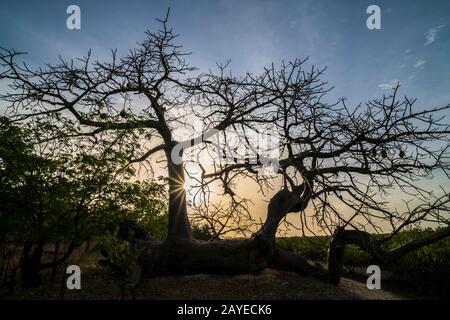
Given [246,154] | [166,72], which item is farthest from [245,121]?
[166,72]

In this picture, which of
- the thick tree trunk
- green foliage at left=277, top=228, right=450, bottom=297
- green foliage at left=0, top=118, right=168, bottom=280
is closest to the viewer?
green foliage at left=0, top=118, right=168, bottom=280

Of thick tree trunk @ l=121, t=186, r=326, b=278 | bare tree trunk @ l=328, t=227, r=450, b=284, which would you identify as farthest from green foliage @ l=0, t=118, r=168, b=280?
bare tree trunk @ l=328, t=227, r=450, b=284

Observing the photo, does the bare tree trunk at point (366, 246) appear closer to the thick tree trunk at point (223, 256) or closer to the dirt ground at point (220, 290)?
the dirt ground at point (220, 290)

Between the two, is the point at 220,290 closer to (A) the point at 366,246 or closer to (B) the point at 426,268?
(A) the point at 366,246

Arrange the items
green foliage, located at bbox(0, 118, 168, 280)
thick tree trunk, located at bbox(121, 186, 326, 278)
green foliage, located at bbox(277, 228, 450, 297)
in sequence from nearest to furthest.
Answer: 1. green foliage, located at bbox(0, 118, 168, 280)
2. thick tree trunk, located at bbox(121, 186, 326, 278)
3. green foliage, located at bbox(277, 228, 450, 297)

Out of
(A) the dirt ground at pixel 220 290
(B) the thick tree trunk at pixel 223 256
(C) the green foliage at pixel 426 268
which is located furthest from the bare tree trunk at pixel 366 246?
(B) the thick tree trunk at pixel 223 256

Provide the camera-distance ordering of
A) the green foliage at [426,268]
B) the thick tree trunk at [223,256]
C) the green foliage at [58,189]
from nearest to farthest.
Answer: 1. the green foliage at [58,189]
2. the thick tree trunk at [223,256]
3. the green foliage at [426,268]

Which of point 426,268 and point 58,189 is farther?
point 426,268

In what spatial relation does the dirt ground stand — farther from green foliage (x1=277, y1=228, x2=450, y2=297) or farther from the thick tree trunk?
green foliage (x1=277, y1=228, x2=450, y2=297)

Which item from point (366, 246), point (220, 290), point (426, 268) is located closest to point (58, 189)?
point (220, 290)

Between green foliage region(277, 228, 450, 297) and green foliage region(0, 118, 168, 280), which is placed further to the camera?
green foliage region(277, 228, 450, 297)
